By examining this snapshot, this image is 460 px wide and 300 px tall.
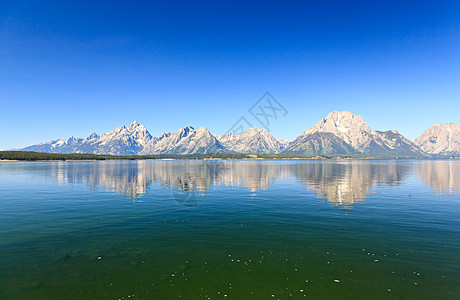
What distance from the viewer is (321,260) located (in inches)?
819

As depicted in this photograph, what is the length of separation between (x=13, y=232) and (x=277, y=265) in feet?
102

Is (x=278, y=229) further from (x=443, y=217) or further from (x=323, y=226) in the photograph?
A: (x=443, y=217)

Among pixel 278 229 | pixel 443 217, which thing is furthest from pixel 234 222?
pixel 443 217

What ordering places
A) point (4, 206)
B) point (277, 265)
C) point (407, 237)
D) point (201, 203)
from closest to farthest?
point (277, 265)
point (407, 237)
point (4, 206)
point (201, 203)

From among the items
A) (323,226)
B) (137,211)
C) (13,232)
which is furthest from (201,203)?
(13,232)

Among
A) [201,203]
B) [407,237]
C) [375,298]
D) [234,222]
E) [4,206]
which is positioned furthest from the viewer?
[201,203]

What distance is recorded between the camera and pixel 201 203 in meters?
46.9

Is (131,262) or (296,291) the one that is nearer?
(296,291)

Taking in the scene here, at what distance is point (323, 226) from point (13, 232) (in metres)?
38.1

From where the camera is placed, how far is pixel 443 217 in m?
35.3

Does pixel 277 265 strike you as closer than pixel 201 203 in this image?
Yes

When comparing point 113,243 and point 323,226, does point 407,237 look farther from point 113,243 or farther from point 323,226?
point 113,243

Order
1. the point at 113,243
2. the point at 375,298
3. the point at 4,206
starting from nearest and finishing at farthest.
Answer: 1. the point at 375,298
2. the point at 113,243
3. the point at 4,206

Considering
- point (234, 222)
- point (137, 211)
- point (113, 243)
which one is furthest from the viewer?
point (137, 211)
